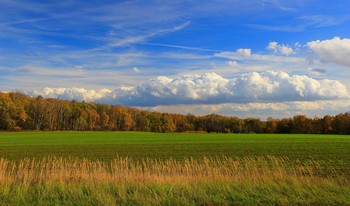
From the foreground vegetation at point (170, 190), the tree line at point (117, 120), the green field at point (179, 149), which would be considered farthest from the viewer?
the tree line at point (117, 120)

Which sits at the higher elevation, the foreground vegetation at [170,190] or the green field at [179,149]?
the foreground vegetation at [170,190]

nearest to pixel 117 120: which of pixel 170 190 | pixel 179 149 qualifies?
pixel 179 149

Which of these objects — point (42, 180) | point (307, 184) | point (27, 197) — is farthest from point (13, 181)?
point (307, 184)

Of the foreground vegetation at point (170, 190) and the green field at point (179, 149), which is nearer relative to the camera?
the foreground vegetation at point (170, 190)

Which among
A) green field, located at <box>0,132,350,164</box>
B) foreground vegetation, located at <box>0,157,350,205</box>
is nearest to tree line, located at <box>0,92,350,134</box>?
green field, located at <box>0,132,350,164</box>

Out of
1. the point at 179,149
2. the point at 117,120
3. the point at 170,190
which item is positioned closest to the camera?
the point at 170,190

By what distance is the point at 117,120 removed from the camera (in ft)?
585

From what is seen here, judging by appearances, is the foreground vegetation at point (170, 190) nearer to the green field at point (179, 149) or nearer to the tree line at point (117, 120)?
the green field at point (179, 149)

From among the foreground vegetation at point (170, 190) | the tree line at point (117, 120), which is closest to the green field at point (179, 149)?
the foreground vegetation at point (170, 190)

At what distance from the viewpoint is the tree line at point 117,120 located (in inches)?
5418

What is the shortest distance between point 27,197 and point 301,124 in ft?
499

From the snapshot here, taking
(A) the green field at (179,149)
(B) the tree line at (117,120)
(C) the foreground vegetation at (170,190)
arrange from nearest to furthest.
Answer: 1. (C) the foreground vegetation at (170,190)
2. (A) the green field at (179,149)
3. (B) the tree line at (117,120)

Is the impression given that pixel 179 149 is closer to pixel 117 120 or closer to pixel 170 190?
pixel 170 190

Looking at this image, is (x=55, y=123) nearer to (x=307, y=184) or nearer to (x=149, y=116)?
(x=149, y=116)
